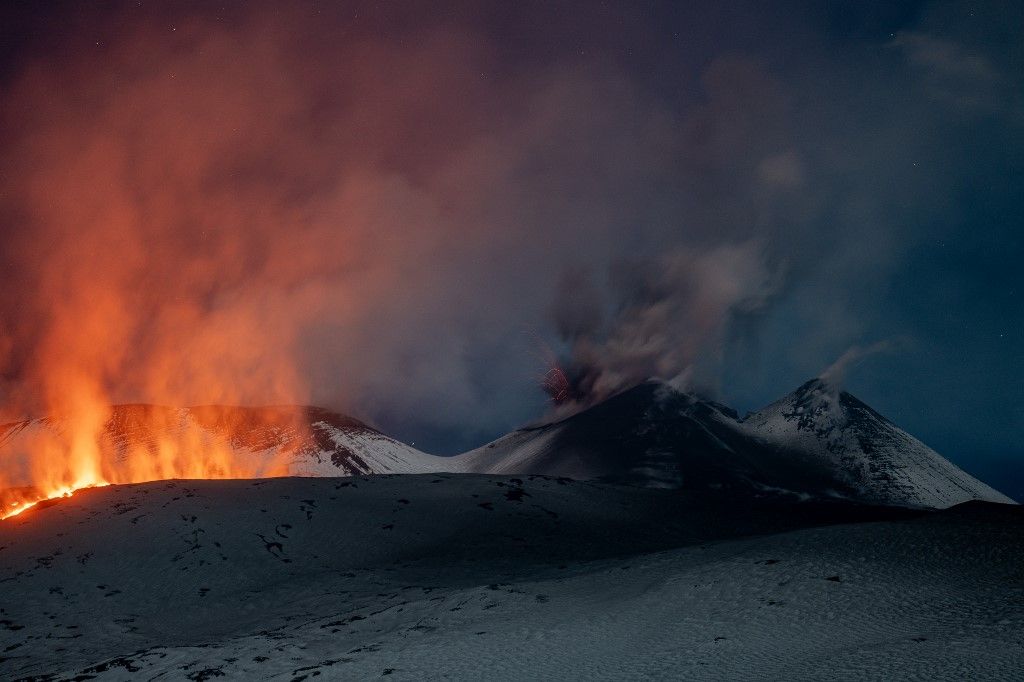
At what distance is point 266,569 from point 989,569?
3939 cm

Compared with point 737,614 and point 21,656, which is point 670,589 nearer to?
point 737,614

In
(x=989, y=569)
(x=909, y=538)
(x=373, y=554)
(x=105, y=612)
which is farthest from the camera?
(x=373, y=554)

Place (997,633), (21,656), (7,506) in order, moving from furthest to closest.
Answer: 1. (7,506)
2. (21,656)
3. (997,633)

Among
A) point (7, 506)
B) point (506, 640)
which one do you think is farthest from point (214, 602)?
point (7, 506)

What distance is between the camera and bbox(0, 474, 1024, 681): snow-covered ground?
23453 millimetres

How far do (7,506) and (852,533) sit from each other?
83014 millimetres

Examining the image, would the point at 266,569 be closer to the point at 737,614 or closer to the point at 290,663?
the point at 290,663

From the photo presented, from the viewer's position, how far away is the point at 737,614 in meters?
27.0

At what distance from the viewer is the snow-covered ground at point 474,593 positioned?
923 inches

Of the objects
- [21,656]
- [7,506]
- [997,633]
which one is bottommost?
[997,633]

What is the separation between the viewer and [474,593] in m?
35.7

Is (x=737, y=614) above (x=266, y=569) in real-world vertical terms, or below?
below

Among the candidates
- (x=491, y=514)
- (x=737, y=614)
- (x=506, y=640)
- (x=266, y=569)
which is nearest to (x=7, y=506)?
(x=266, y=569)

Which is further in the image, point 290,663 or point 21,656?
point 21,656
